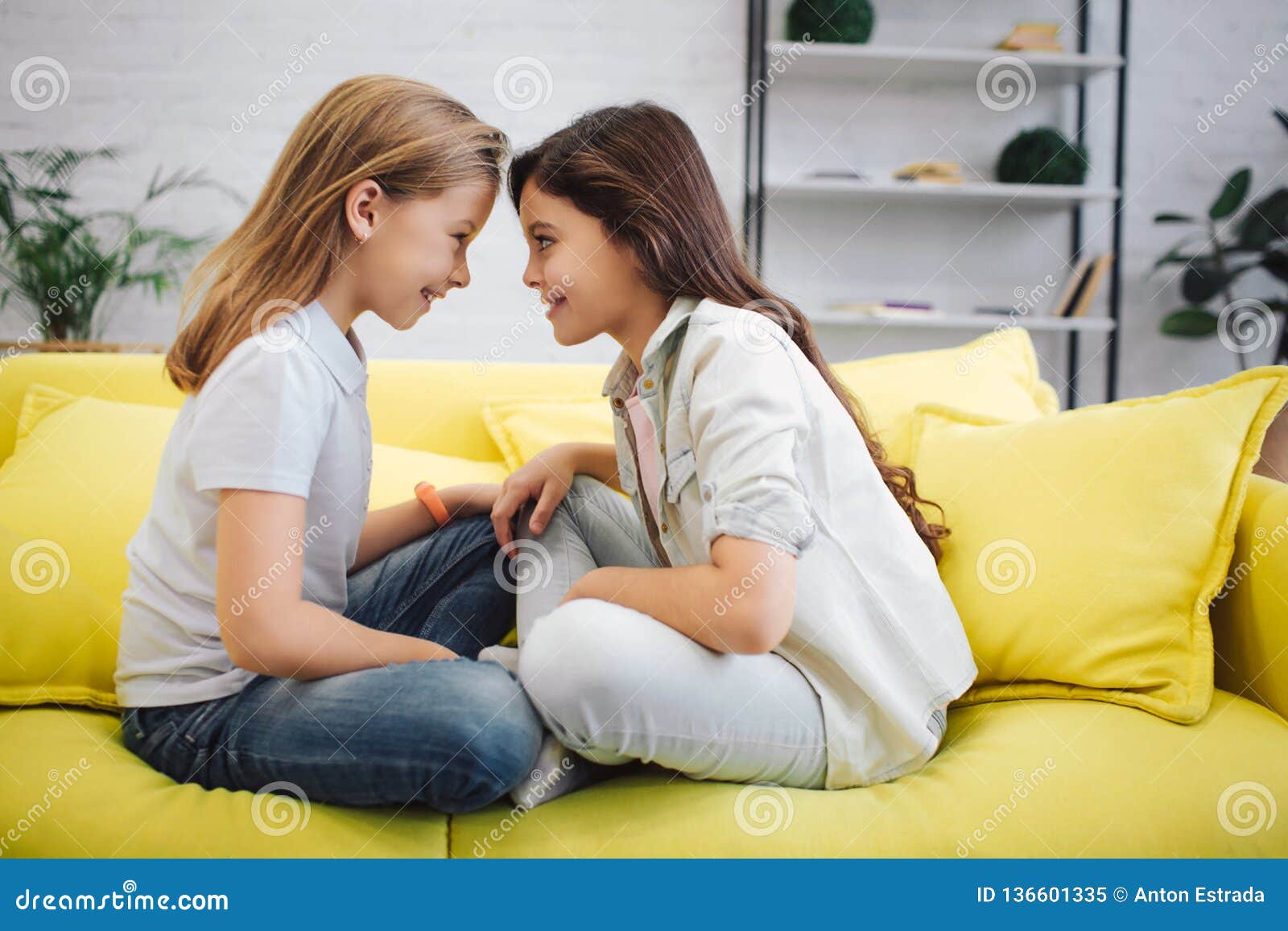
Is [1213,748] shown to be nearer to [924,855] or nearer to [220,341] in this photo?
[924,855]

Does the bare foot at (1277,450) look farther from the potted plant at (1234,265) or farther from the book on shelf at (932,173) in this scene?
the potted plant at (1234,265)

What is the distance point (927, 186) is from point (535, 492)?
6.42ft

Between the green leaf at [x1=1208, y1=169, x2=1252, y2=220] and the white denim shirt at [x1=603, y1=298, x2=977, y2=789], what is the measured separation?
2367mm

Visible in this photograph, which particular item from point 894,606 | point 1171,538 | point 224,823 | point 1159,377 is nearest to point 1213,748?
point 1171,538

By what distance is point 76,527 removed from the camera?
1.14 m

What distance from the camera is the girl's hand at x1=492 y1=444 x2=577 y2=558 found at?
3.79 ft

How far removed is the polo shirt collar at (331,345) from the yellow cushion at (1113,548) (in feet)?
2.31

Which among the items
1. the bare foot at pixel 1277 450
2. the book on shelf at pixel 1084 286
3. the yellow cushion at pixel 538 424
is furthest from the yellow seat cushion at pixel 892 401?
the book on shelf at pixel 1084 286

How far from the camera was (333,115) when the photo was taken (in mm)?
1032

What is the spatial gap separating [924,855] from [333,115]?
3.08ft

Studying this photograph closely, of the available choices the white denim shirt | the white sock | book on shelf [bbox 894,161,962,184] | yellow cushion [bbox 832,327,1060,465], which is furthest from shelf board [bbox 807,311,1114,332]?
the white sock

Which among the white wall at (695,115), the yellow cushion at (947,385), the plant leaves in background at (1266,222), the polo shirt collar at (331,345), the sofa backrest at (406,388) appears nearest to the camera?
the polo shirt collar at (331,345)

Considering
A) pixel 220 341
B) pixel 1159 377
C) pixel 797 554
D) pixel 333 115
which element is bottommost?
pixel 1159 377

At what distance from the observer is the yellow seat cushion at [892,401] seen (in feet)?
4.57
